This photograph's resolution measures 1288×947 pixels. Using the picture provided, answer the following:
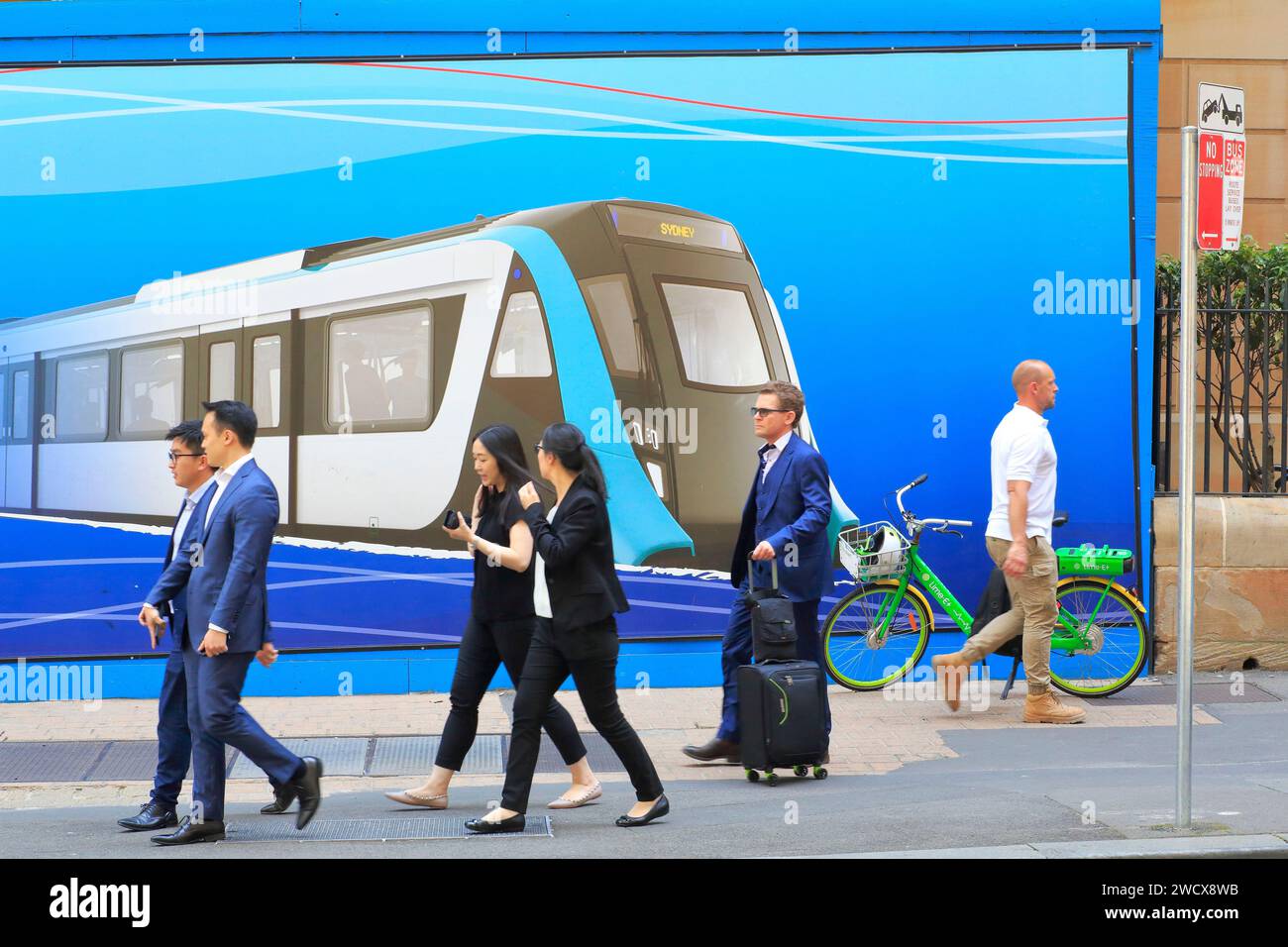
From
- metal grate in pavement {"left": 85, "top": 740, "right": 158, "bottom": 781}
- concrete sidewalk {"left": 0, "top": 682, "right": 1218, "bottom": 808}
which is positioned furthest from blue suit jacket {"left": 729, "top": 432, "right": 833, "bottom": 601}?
metal grate in pavement {"left": 85, "top": 740, "right": 158, "bottom": 781}

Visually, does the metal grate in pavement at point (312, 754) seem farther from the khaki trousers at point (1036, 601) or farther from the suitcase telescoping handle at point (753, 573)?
the khaki trousers at point (1036, 601)

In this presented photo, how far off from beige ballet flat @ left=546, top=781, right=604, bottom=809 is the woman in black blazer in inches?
17.8

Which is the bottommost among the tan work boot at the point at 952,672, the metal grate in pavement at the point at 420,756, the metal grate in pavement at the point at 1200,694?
the metal grate in pavement at the point at 420,756

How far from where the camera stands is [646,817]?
6.12 metres

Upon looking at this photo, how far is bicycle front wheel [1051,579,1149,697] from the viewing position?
9.04 m

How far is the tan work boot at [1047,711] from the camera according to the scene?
332 inches

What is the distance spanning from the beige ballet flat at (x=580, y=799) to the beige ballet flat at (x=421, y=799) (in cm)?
48

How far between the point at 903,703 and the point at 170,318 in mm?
5346

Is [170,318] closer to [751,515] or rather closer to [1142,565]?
[751,515]

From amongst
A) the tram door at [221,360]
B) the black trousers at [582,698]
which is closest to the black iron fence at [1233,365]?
the black trousers at [582,698]

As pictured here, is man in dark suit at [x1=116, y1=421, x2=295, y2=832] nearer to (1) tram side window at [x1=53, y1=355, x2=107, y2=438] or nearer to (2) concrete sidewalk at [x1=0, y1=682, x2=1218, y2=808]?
(2) concrete sidewalk at [x1=0, y1=682, x2=1218, y2=808]

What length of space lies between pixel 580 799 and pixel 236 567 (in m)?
1.92

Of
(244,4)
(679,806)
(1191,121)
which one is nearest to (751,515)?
(679,806)

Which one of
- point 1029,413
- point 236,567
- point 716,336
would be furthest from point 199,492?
point 1029,413
